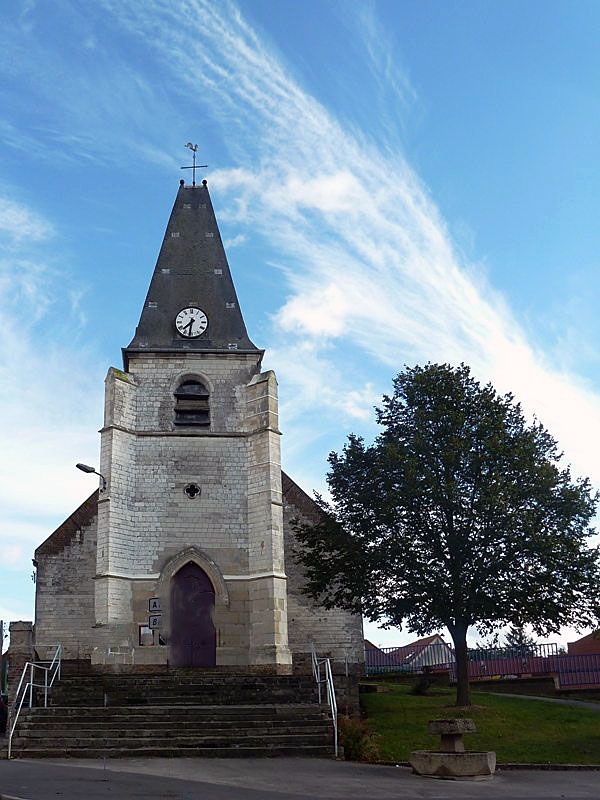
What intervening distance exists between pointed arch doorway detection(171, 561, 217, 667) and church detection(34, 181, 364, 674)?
30 millimetres

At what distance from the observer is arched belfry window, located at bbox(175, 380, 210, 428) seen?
85.9ft

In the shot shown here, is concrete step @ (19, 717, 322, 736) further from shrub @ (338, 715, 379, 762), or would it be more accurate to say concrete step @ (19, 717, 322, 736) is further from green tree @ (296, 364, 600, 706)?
green tree @ (296, 364, 600, 706)

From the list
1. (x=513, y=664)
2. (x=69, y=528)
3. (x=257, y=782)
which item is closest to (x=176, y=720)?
(x=257, y=782)

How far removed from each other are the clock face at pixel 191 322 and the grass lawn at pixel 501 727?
12126 mm

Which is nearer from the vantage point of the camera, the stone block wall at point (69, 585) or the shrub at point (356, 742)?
the shrub at point (356, 742)

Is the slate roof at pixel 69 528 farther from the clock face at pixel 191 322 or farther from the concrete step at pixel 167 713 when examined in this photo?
the concrete step at pixel 167 713

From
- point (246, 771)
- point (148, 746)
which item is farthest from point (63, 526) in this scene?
point (246, 771)

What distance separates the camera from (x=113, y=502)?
80.2 ft

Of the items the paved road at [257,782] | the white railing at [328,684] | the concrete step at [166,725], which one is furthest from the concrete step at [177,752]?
the concrete step at [166,725]

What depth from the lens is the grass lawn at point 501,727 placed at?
1550cm

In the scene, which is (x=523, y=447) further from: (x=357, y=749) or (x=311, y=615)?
(x=311, y=615)

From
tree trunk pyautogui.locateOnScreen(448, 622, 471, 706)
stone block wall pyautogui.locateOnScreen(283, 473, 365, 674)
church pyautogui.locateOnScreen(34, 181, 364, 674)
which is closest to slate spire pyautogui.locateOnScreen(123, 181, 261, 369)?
church pyautogui.locateOnScreen(34, 181, 364, 674)

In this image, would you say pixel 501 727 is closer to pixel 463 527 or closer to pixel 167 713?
pixel 463 527

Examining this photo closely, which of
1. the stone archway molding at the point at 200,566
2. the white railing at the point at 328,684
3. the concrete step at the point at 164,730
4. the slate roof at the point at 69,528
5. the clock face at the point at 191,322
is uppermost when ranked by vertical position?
the clock face at the point at 191,322
